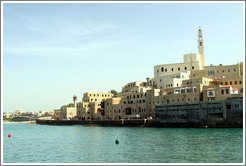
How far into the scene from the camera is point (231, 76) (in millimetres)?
88750

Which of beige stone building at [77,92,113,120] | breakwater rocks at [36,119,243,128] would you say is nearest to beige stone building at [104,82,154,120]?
breakwater rocks at [36,119,243,128]

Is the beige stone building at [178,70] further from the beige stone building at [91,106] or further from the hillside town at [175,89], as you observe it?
the beige stone building at [91,106]

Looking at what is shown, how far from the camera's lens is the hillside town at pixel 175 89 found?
267 ft

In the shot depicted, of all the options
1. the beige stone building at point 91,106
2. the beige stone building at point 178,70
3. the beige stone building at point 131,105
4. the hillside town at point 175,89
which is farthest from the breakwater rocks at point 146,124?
the beige stone building at point 178,70

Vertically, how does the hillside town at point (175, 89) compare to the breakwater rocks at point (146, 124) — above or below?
above

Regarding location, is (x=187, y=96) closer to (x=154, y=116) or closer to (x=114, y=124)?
(x=154, y=116)

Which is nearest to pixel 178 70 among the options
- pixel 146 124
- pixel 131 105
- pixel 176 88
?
pixel 176 88

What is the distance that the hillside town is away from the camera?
8125cm

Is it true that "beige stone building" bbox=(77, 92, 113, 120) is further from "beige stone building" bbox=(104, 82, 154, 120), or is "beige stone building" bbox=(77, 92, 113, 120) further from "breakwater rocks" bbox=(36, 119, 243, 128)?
"beige stone building" bbox=(104, 82, 154, 120)

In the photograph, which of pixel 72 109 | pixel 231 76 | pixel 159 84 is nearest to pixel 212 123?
pixel 231 76

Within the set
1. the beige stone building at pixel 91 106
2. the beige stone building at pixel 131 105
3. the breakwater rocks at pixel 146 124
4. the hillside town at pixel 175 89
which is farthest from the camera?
the beige stone building at pixel 91 106

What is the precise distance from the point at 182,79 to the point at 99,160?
7201 centimetres

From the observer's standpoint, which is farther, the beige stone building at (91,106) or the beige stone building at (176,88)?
the beige stone building at (91,106)

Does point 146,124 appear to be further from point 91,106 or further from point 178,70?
point 91,106
